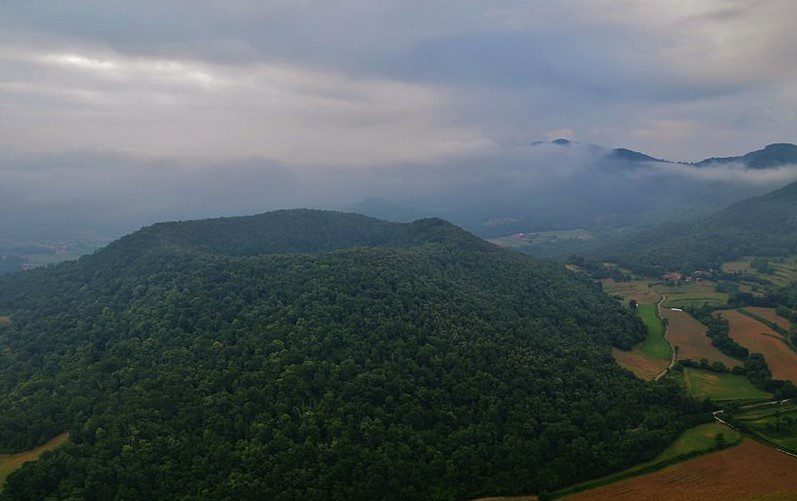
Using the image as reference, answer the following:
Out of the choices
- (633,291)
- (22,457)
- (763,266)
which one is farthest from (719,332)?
(22,457)

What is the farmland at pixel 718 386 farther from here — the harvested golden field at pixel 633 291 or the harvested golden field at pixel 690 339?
the harvested golden field at pixel 633 291

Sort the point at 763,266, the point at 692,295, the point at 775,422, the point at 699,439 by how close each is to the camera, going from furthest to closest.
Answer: the point at 763,266 < the point at 692,295 < the point at 775,422 < the point at 699,439

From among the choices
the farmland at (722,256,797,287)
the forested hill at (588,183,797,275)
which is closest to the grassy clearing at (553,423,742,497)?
the farmland at (722,256,797,287)

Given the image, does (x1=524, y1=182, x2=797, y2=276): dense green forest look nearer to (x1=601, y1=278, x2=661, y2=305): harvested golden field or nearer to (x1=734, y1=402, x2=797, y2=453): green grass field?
(x1=601, y1=278, x2=661, y2=305): harvested golden field

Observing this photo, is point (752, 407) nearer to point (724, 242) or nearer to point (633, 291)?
point (633, 291)

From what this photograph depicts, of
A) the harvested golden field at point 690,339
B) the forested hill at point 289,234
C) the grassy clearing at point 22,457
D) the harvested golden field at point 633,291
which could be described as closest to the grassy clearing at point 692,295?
the harvested golden field at point 633,291
